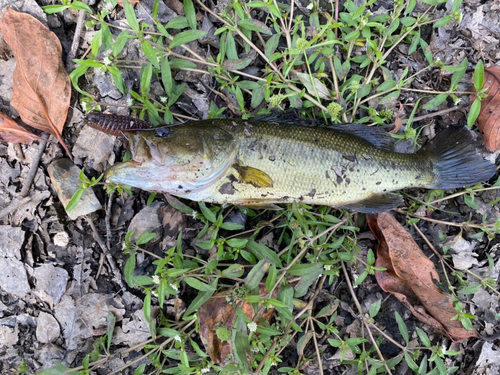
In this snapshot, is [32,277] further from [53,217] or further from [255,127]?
[255,127]

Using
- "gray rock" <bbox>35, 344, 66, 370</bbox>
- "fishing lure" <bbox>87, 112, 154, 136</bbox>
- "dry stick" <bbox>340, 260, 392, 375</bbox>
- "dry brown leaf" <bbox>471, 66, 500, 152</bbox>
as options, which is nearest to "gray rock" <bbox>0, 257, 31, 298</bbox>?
"gray rock" <bbox>35, 344, 66, 370</bbox>

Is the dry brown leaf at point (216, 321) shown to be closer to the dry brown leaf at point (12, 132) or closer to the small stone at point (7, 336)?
the small stone at point (7, 336)

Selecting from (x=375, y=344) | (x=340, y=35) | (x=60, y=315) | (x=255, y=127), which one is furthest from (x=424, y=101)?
(x=60, y=315)

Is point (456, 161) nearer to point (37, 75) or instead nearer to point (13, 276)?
point (37, 75)

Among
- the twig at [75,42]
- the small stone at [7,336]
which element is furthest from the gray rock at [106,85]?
the small stone at [7,336]

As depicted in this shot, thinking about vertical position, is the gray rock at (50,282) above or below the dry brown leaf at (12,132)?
below

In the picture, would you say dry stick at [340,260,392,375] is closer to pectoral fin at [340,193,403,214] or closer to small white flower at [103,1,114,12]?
pectoral fin at [340,193,403,214]

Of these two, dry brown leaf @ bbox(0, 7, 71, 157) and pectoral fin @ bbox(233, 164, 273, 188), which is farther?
dry brown leaf @ bbox(0, 7, 71, 157)
